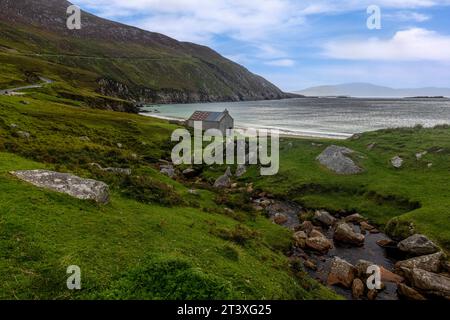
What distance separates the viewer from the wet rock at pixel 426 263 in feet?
89.1

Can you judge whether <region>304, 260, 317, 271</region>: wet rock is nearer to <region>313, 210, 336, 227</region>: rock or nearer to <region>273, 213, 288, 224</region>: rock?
<region>273, 213, 288, 224</region>: rock

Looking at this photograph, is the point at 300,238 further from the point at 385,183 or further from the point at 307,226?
the point at 385,183

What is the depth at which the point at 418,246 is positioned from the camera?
Result: 30.2 m

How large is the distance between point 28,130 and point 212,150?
2891 cm

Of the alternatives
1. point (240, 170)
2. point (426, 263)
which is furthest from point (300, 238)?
point (240, 170)

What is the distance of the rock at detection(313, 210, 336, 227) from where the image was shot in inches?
1463

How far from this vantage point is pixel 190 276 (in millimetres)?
14758

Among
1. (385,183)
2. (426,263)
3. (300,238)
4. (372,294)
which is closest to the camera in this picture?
(372,294)

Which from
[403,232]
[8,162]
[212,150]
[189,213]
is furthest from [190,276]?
[212,150]

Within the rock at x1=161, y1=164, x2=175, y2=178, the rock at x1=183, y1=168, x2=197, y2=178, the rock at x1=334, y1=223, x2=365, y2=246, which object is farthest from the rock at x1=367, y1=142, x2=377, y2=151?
the rock at x1=161, y1=164, x2=175, y2=178

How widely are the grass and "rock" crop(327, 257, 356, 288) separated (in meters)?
3.10

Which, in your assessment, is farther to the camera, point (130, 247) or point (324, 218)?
point (324, 218)

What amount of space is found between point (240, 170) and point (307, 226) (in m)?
20.4
